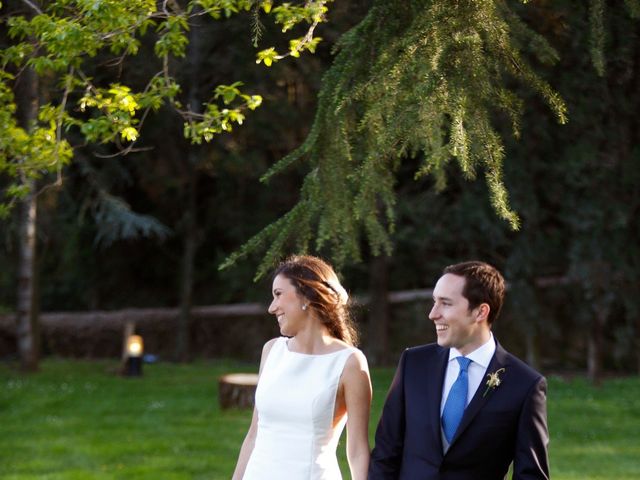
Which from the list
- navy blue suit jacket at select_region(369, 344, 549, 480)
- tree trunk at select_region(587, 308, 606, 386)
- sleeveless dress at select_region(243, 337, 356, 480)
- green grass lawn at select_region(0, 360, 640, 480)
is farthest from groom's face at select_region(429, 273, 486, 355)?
tree trunk at select_region(587, 308, 606, 386)

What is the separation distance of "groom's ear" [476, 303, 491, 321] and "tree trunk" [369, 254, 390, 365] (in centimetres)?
1472

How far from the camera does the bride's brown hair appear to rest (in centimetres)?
448

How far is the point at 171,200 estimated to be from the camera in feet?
72.1

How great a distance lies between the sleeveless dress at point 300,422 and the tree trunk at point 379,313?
14201 millimetres

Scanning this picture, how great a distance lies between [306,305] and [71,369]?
1594 cm

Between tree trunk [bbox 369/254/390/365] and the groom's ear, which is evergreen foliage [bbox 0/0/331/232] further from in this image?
tree trunk [bbox 369/254/390/365]

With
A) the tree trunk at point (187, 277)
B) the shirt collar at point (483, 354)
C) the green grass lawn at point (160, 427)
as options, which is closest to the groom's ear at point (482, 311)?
the shirt collar at point (483, 354)

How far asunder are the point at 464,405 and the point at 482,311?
0.36 meters

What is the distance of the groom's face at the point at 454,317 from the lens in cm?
394

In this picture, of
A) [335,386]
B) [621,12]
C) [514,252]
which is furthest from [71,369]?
[335,386]

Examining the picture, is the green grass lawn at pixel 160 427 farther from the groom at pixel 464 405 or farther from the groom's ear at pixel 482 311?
the groom's ear at pixel 482 311

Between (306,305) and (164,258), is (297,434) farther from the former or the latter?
(164,258)

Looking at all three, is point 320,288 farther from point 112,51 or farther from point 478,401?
point 112,51

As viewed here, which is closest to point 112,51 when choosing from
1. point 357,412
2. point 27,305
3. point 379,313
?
point 357,412
